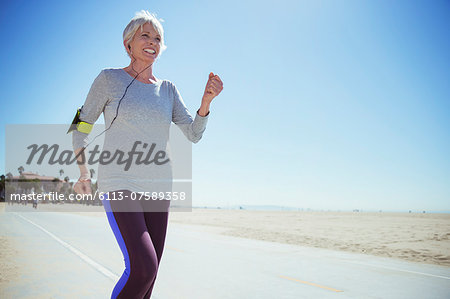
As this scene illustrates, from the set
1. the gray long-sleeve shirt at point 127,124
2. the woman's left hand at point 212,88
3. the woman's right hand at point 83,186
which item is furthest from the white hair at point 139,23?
the woman's right hand at point 83,186

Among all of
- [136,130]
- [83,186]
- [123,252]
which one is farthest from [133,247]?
[136,130]

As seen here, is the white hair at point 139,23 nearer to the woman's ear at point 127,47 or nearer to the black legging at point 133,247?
the woman's ear at point 127,47

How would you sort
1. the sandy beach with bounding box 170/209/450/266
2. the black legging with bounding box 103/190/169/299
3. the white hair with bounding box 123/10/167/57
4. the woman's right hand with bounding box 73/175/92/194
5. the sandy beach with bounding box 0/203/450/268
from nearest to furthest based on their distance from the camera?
1. the black legging with bounding box 103/190/169/299
2. the woman's right hand with bounding box 73/175/92/194
3. the white hair with bounding box 123/10/167/57
4. the sandy beach with bounding box 0/203/450/268
5. the sandy beach with bounding box 170/209/450/266

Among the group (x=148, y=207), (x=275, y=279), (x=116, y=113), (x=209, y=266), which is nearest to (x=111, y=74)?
(x=116, y=113)

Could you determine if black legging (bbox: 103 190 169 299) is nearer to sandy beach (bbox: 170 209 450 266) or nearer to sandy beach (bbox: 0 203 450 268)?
sandy beach (bbox: 0 203 450 268)

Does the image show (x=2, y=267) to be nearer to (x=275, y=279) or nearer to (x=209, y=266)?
(x=209, y=266)

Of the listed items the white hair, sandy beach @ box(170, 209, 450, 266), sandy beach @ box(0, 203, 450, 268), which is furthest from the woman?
sandy beach @ box(170, 209, 450, 266)

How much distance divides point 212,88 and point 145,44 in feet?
1.66

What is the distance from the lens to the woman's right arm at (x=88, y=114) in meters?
1.97

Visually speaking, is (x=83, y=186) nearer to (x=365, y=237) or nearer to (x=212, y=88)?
(x=212, y=88)

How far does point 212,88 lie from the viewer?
2248 millimetres

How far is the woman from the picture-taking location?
1.75 metres

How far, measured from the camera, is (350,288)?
220 inches

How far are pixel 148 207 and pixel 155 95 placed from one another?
2.33 feet
